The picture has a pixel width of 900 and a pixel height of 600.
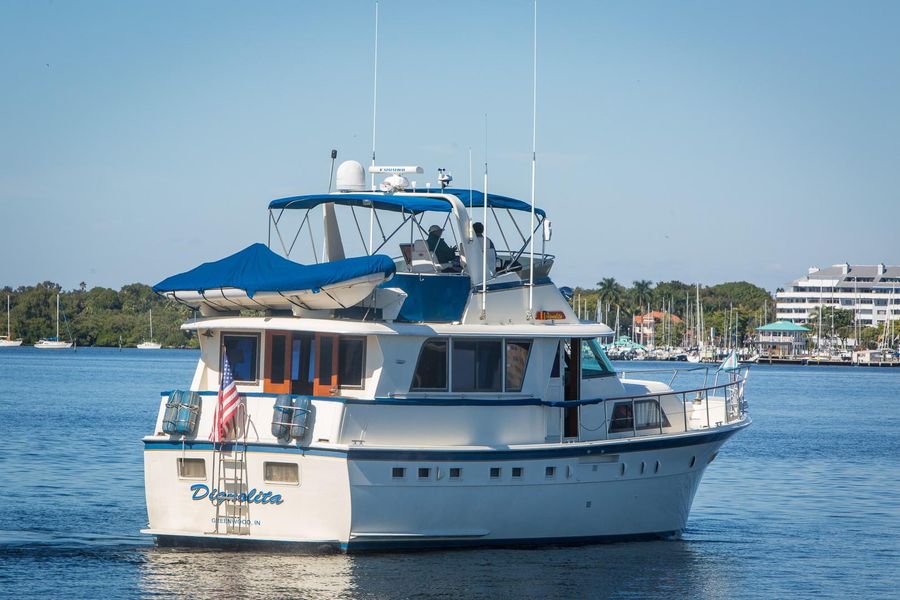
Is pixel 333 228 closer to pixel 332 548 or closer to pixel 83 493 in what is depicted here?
pixel 332 548

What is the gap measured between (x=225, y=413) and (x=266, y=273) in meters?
1.89

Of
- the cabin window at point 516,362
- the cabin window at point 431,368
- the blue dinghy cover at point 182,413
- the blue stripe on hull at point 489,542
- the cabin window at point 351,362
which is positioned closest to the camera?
the blue stripe on hull at point 489,542

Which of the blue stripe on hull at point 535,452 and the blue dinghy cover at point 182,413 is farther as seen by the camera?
the blue dinghy cover at point 182,413

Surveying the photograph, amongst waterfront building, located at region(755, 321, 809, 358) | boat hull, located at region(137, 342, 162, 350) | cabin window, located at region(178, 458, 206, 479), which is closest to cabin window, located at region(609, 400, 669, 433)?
cabin window, located at region(178, 458, 206, 479)

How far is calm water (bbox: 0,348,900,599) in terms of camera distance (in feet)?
52.7

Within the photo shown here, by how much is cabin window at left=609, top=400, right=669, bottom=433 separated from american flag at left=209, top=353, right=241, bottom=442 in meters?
5.77

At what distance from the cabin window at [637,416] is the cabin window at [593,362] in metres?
0.57

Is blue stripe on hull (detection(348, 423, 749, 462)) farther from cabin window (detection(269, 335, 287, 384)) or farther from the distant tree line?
the distant tree line

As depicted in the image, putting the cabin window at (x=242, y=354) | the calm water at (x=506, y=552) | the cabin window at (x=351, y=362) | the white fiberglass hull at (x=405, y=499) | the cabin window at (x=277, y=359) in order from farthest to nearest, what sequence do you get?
the cabin window at (x=242, y=354), the cabin window at (x=277, y=359), the cabin window at (x=351, y=362), the white fiberglass hull at (x=405, y=499), the calm water at (x=506, y=552)

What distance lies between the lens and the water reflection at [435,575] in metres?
15.7

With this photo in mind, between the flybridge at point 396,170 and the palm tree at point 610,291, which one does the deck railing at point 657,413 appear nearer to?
the flybridge at point 396,170

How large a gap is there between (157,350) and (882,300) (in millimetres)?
105047

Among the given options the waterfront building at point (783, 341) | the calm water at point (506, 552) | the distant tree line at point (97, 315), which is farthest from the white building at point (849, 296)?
the calm water at point (506, 552)

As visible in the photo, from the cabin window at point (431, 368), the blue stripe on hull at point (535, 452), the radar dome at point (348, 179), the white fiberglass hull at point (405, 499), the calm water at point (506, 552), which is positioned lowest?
the calm water at point (506, 552)
